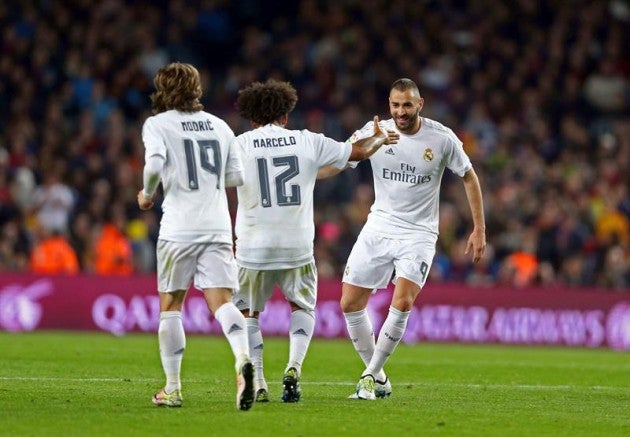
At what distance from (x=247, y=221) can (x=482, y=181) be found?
14.2 meters

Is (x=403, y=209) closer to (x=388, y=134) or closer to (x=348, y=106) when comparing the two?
(x=388, y=134)

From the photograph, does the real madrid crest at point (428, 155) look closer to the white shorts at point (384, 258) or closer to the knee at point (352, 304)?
the white shorts at point (384, 258)

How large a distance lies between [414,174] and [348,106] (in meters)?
13.9

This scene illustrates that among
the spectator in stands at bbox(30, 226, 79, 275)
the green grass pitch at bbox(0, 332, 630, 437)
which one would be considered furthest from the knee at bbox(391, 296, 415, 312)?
the spectator in stands at bbox(30, 226, 79, 275)

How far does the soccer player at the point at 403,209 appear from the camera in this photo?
1136cm

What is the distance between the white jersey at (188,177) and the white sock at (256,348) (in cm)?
109

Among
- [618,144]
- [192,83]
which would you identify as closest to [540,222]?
[618,144]

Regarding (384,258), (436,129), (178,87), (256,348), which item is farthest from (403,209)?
(178,87)

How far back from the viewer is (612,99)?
26.7 metres

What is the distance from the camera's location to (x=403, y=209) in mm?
11547

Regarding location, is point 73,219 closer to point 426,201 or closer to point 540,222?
point 540,222

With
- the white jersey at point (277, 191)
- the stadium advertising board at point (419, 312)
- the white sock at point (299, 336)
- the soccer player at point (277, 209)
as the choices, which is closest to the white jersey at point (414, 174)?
the soccer player at point (277, 209)

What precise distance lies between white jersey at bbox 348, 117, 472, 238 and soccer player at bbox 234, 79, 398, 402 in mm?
922

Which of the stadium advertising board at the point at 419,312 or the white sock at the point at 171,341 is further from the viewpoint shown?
the stadium advertising board at the point at 419,312
